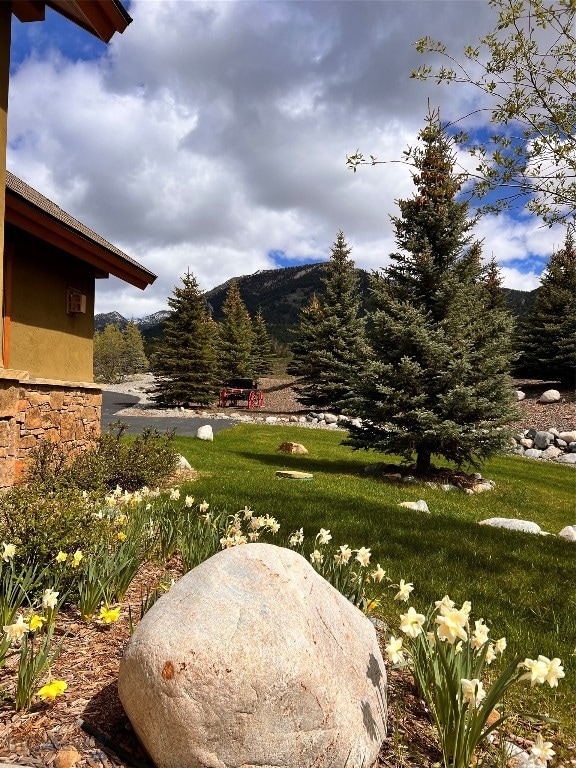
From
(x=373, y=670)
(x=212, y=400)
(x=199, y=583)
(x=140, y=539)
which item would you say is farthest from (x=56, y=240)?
(x=212, y=400)

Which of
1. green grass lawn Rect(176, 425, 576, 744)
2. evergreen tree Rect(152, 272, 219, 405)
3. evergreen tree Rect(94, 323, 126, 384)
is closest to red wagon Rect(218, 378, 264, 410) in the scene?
evergreen tree Rect(152, 272, 219, 405)

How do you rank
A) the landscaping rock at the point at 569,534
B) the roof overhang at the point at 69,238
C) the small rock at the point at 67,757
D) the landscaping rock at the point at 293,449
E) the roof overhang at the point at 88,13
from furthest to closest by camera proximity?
the landscaping rock at the point at 293,449
the landscaping rock at the point at 569,534
the roof overhang at the point at 69,238
the roof overhang at the point at 88,13
the small rock at the point at 67,757

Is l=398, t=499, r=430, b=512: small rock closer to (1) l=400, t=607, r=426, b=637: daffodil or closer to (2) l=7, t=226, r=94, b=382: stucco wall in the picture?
(1) l=400, t=607, r=426, b=637: daffodil

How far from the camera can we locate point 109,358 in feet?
201

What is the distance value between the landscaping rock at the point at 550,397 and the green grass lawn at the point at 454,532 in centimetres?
1168

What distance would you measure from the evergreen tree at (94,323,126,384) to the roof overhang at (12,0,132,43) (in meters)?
46.9

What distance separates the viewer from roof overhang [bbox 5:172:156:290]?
6602 millimetres

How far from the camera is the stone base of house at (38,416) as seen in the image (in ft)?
16.8

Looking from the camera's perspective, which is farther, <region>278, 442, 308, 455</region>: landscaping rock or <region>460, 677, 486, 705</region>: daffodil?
<region>278, 442, 308, 455</region>: landscaping rock

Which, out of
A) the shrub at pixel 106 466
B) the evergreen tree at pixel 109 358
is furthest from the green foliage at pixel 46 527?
the evergreen tree at pixel 109 358

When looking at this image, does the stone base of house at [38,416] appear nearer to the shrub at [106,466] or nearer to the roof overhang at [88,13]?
the shrub at [106,466]

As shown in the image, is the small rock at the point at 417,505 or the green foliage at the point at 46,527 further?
the small rock at the point at 417,505

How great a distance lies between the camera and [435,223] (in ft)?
36.9

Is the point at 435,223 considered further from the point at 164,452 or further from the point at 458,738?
the point at 458,738
